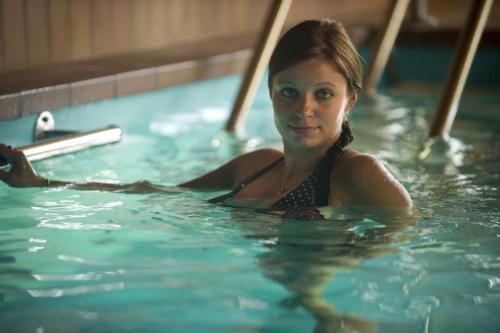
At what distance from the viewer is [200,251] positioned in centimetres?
270

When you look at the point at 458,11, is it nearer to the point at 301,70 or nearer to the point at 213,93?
the point at 213,93

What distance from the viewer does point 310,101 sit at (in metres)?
2.74

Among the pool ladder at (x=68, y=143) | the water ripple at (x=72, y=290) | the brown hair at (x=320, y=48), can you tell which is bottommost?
the water ripple at (x=72, y=290)

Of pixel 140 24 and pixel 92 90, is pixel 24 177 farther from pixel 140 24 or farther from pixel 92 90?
pixel 140 24

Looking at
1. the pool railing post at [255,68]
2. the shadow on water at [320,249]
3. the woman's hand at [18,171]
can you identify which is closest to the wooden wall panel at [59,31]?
the pool railing post at [255,68]

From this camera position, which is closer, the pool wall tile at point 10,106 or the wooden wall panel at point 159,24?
the pool wall tile at point 10,106

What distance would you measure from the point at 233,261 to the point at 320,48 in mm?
724

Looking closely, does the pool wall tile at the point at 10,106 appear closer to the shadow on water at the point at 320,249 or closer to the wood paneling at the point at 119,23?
the wood paneling at the point at 119,23

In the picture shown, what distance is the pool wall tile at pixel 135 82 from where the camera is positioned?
4840 millimetres

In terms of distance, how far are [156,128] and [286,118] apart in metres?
2.51

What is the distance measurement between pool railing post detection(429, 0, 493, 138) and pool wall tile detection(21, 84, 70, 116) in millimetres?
1946

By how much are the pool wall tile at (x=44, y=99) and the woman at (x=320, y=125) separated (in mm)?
1087

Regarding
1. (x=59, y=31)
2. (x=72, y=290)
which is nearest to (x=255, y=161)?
(x=72, y=290)

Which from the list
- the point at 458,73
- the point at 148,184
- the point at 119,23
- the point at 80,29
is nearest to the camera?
the point at 148,184
